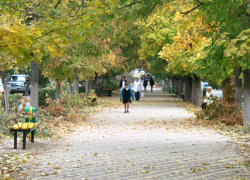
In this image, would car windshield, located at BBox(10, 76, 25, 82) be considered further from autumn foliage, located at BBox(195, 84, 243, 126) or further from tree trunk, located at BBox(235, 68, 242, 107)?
tree trunk, located at BBox(235, 68, 242, 107)

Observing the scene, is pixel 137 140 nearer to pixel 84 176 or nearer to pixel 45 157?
pixel 45 157

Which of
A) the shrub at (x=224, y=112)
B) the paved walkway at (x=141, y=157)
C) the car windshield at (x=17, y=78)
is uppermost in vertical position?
the car windshield at (x=17, y=78)

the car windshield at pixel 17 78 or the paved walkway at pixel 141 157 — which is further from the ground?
the car windshield at pixel 17 78

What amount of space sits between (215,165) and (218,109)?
7942 mm

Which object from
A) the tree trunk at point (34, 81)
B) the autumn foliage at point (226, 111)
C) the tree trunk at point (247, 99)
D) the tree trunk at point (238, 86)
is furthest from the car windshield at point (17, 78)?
the tree trunk at point (247, 99)

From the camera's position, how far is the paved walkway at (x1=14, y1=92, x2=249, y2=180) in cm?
662

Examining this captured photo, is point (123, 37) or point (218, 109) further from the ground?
point (123, 37)

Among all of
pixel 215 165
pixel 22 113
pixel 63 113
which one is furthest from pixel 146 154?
pixel 63 113

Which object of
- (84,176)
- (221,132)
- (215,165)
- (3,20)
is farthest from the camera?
(221,132)

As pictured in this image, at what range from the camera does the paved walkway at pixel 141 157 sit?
662 centimetres

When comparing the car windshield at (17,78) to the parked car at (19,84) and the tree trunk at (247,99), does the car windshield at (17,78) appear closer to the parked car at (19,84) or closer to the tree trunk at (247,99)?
the parked car at (19,84)

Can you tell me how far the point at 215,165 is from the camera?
7.34m

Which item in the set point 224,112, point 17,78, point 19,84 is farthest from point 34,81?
point 17,78

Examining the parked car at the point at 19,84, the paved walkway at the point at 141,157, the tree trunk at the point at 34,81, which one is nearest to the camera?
the paved walkway at the point at 141,157
